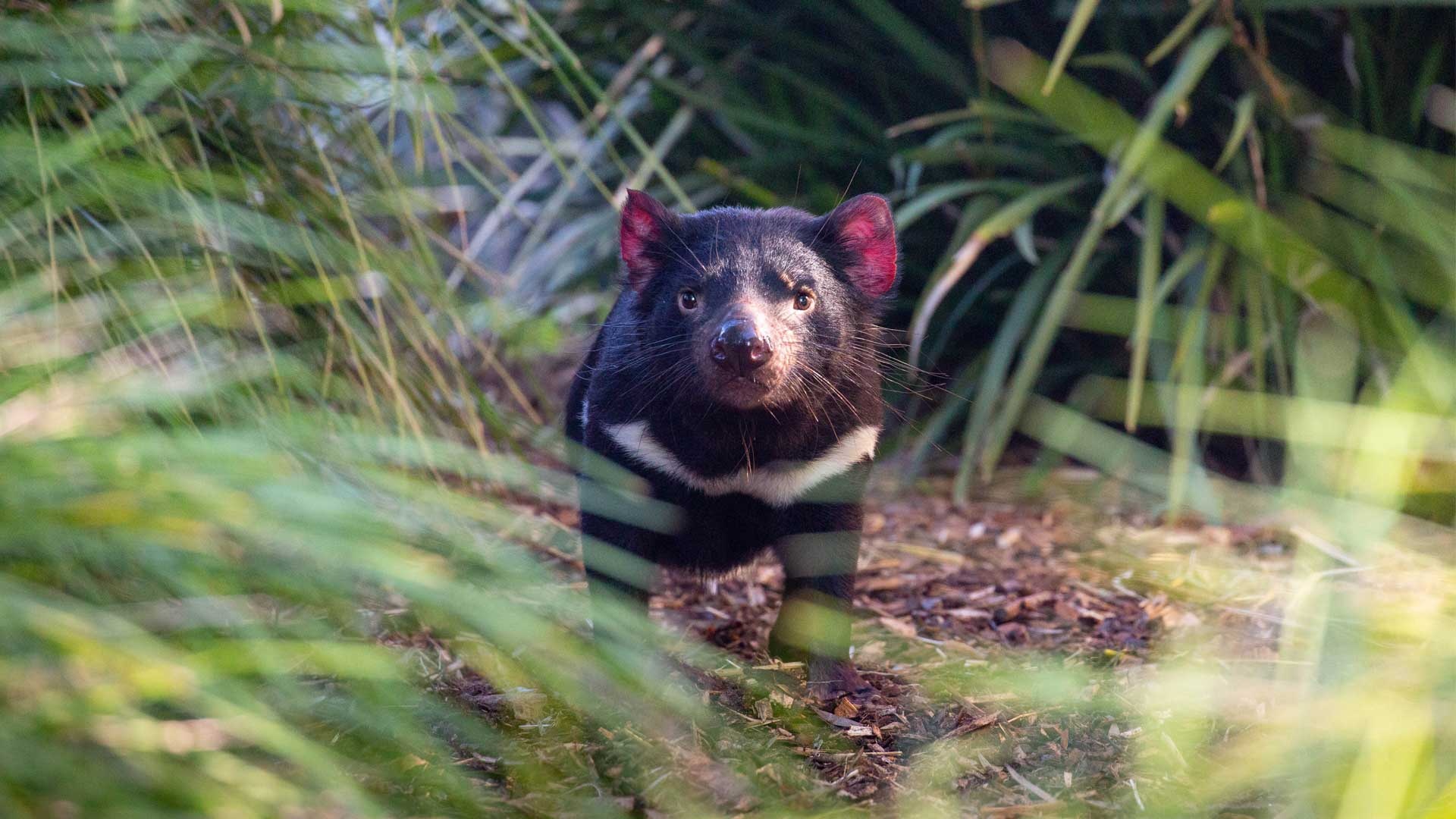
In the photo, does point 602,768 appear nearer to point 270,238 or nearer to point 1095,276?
point 270,238

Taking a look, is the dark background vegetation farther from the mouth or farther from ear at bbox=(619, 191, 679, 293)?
the mouth

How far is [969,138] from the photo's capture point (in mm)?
4000

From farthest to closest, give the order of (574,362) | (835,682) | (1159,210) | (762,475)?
(574,362) → (1159,210) → (762,475) → (835,682)

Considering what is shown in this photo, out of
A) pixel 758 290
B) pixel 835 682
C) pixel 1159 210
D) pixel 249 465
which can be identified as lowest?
pixel 835 682

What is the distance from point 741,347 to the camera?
2.00 m

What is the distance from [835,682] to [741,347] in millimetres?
618

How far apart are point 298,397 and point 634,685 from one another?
1050 mm

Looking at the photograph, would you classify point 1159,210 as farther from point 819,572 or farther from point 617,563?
point 617,563

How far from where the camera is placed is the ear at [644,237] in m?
2.30

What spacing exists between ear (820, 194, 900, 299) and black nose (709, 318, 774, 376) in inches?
15.4

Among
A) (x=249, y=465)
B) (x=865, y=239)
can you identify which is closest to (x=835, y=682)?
(x=865, y=239)

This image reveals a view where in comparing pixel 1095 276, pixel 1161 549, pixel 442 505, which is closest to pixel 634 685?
pixel 442 505

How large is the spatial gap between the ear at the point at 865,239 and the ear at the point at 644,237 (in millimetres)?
294

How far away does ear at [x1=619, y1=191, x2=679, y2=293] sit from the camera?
230 centimetres
